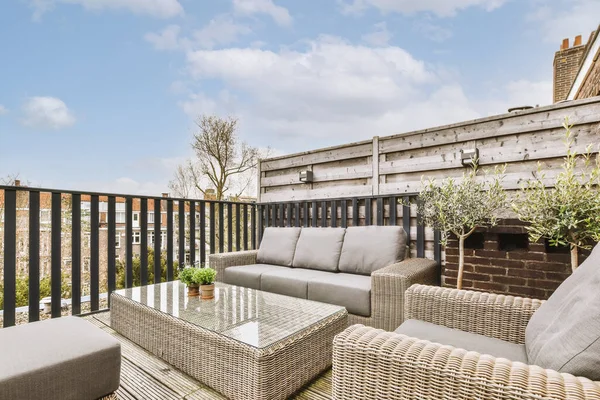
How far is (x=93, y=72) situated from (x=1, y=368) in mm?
8367

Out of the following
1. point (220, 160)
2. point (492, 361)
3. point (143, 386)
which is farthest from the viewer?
point (220, 160)

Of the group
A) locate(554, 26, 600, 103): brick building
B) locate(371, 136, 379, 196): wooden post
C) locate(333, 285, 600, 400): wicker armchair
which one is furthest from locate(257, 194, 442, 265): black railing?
locate(554, 26, 600, 103): brick building

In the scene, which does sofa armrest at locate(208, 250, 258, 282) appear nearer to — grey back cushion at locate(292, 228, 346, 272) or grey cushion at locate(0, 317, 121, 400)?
grey back cushion at locate(292, 228, 346, 272)

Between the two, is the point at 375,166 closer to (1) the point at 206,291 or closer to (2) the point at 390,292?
(2) the point at 390,292

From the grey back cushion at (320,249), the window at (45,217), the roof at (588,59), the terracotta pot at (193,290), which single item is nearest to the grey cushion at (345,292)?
the grey back cushion at (320,249)

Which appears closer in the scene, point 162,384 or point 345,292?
point 162,384

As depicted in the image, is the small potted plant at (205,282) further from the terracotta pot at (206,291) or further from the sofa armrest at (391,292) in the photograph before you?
the sofa armrest at (391,292)

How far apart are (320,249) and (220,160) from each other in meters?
6.80

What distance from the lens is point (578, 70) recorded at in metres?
5.06

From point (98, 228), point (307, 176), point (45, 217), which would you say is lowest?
point (98, 228)

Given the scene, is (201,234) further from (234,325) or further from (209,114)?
(209,114)

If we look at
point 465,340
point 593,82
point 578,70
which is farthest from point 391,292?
point 578,70

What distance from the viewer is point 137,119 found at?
9836 millimetres

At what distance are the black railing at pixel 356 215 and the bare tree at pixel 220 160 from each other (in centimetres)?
507
